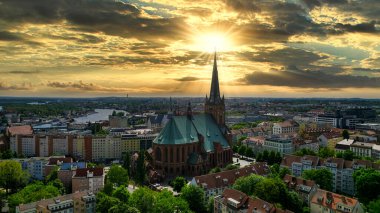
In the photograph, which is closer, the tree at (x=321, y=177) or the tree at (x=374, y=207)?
the tree at (x=374, y=207)

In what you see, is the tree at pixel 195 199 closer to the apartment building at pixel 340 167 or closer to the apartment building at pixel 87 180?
the apartment building at pixel 87 180

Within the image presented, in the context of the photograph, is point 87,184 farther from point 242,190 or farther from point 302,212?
point 302,212

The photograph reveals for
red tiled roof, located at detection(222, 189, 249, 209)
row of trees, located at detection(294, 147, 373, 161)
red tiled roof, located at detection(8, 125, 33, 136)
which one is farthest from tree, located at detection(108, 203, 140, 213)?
red tiled roof, located at detection(8, 125, 33, 136)

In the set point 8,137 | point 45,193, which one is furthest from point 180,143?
point 8,137

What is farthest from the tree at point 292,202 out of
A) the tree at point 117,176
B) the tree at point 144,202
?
the tree at point 117,176

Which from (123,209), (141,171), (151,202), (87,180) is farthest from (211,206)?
(87,180)

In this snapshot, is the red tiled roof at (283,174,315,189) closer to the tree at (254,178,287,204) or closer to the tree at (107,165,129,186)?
the tree at (254,178,287,204)
